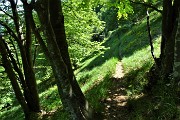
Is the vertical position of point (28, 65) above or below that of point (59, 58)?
below

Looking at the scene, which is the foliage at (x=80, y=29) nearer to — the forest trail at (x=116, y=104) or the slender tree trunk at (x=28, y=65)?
the slender tree trunk at (x=28, y=65)

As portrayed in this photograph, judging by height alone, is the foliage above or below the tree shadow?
above

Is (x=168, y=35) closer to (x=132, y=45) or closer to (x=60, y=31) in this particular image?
(x=60, y=31)

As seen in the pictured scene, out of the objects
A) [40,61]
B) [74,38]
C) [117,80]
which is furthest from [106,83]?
[40,61]

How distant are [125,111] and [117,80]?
5137 mm

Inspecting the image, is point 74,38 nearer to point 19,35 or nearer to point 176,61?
point 19,35

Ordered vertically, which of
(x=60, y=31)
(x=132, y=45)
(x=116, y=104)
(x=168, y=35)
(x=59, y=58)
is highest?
(x=60, y=31)

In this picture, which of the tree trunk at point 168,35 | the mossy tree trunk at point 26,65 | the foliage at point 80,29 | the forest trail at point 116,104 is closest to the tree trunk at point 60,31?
the forest trail at point 116,104

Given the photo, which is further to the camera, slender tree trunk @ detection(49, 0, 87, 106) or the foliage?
the foliage

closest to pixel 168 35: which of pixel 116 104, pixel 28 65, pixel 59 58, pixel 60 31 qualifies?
pixel 116 104

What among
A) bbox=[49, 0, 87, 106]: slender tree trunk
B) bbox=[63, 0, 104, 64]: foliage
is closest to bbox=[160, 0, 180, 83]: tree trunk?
bbox=[49, 0, 87, 106]: slender tree trunk

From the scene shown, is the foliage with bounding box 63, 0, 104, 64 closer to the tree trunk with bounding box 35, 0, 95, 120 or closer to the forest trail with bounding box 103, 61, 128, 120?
the forest trail with bounding box 103, 61, 128, 120

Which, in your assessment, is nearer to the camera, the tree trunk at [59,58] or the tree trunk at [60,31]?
the tree trunk at [59,58]

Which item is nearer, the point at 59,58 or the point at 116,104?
the point at 59,58
